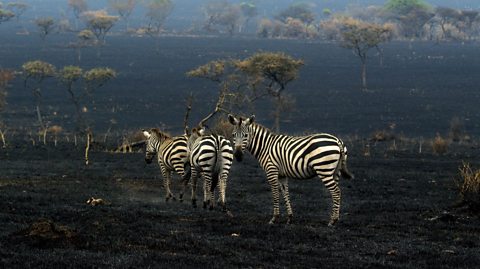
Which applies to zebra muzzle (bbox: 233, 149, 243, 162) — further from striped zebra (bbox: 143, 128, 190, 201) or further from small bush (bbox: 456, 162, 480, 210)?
small bush (bbox: 456, 162, 480, 210)

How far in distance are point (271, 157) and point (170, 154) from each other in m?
4.87

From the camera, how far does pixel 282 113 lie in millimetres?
73062

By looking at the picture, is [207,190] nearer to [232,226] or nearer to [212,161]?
[212,161]

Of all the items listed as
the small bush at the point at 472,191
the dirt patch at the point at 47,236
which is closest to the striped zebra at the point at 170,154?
the small bush at the point at 472,191

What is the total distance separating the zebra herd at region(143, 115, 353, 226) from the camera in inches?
714

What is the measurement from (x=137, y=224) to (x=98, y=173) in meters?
14.9

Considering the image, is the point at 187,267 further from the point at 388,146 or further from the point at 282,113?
the point at 282,113

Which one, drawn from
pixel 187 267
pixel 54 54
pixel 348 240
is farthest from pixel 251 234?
pixel 54 54

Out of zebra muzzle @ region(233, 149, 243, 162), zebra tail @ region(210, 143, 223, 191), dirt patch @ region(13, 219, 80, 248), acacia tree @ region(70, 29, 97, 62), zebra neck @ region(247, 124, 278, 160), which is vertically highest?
acacia tree @ region(70, 29, 97, 62)

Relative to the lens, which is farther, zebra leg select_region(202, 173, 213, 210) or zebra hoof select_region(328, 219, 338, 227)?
zebra leg select_region(202, 173, 213, 210)

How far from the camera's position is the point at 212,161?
20641 millimetres

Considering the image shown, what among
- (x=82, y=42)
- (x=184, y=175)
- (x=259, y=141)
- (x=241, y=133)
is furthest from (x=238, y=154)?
(x=82, y=42)

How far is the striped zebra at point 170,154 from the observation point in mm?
22562

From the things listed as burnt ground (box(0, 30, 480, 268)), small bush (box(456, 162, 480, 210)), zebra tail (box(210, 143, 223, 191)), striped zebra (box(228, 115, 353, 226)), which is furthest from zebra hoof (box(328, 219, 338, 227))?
small bush (box(456, 162, 480, 210))
